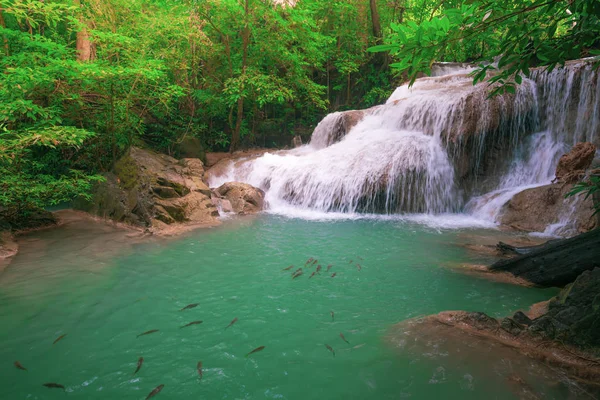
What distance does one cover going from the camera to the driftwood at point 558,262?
11.8 feet

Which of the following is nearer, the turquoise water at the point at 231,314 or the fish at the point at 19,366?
the turquoise water at the point at 231,314

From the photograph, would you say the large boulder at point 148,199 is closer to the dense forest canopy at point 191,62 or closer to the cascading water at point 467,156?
the dense forest canopy at point 191,62

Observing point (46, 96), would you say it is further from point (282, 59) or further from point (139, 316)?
point (282, 59)

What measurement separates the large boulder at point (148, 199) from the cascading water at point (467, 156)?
275 centimetres

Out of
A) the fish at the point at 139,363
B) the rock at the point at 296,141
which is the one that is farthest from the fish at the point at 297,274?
the rock at the point at 296,141

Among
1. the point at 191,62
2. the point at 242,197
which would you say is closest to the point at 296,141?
the point at 191,62

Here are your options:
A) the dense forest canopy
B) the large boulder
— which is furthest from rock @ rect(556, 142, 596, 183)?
the large boulder

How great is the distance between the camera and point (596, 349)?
2.44 meters

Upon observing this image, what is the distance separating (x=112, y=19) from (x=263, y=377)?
9.41 meters

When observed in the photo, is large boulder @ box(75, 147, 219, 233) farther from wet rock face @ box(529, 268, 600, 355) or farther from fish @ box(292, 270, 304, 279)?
wet rock face @ box(529, 268, 600, 355)

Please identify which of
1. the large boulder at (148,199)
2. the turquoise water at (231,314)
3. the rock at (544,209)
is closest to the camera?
the turquoise water at (231,314)

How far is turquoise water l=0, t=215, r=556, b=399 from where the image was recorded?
8.06 feet

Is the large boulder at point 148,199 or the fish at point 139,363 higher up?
the large boulder at point 148,199

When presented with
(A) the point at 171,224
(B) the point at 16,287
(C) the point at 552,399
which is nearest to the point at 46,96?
(A) the point at 171,224
